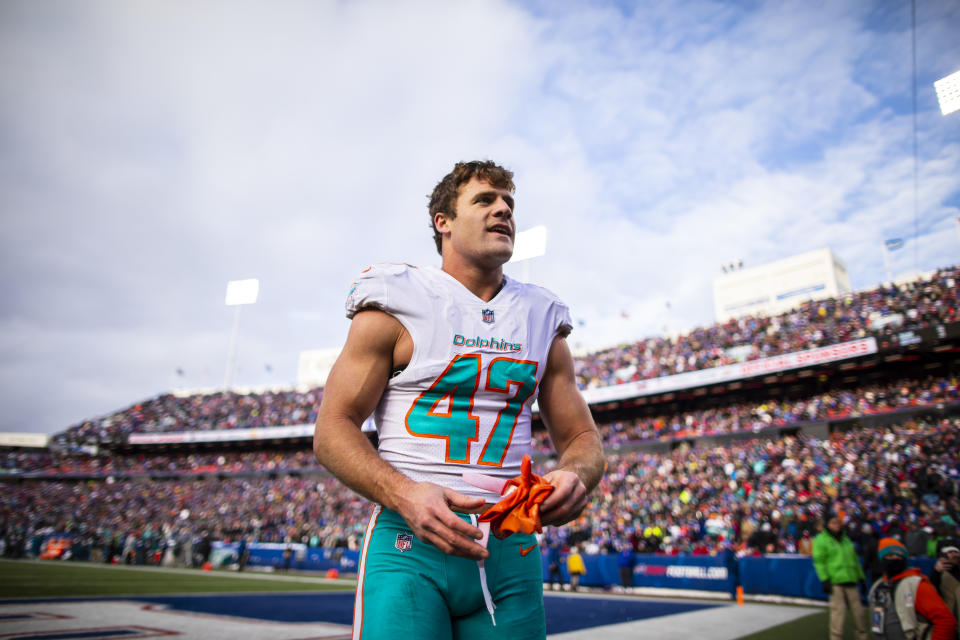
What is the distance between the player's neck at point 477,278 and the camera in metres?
2.11

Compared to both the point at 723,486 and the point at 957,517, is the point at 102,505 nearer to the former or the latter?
the point at 723,486

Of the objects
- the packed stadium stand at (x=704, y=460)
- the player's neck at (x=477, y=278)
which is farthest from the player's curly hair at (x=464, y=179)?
the packed stadium stand at (x=704, y=460)

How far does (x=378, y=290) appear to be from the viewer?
189 cm

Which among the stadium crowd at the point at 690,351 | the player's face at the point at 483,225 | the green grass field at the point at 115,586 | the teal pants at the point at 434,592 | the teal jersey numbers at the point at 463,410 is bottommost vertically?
the green grass field at the point at 115,586

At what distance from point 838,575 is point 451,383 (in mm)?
8578

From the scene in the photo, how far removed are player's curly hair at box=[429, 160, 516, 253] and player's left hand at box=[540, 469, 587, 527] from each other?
1.09 m

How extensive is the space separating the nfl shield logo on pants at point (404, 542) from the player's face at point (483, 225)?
0.98 metres

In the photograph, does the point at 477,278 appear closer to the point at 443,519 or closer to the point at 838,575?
the point at 443,519

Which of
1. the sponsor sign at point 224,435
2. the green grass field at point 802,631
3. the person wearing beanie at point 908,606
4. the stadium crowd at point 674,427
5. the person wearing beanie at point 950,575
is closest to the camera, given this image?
the person wearing beanie at point 908,606

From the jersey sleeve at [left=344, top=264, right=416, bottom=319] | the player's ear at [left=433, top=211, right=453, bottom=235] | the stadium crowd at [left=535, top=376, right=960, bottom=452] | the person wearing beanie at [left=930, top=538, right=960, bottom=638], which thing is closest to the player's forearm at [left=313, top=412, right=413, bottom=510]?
the jersey sleeve at [left=344, top=264, right=416, bottom=319]

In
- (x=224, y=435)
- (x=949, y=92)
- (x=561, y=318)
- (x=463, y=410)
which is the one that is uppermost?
(x=949, y=92)

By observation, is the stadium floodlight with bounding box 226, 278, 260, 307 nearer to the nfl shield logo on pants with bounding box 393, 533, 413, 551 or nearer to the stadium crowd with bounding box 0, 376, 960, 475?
the stadium crowd with bounding box 0, 376, 960, 475

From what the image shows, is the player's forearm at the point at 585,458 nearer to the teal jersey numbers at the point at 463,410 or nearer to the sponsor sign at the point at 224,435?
the teal jersey numbers at the point at 463,410

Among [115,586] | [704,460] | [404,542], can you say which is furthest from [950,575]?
[704,460]
